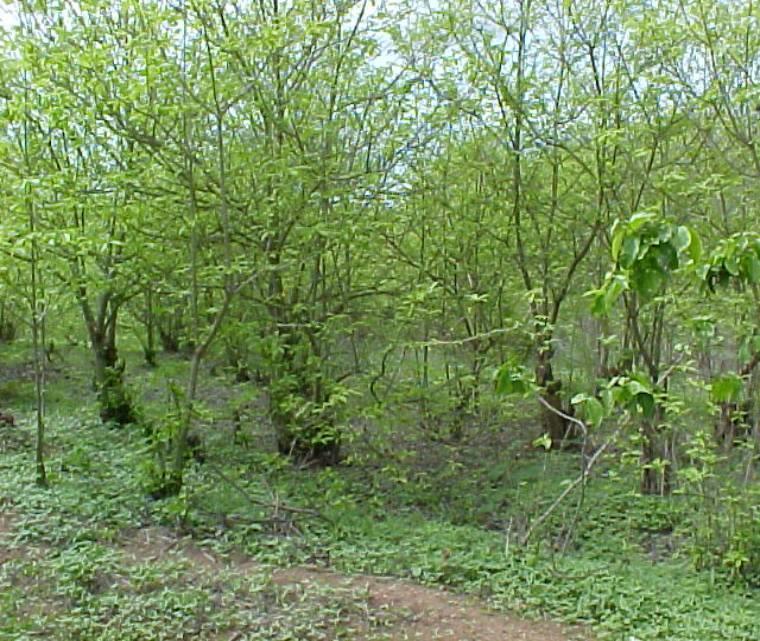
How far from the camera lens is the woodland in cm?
469

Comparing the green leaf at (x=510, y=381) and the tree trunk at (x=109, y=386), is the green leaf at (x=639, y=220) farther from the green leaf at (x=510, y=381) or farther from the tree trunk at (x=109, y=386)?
the tree trunk at (x=109, y=386)

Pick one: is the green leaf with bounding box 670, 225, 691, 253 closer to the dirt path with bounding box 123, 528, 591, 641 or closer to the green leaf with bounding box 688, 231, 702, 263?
the green leaf with bounding box 688, 231, 702, 263

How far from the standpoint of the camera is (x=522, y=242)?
22.2ft

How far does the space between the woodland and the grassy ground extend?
0.03 metres

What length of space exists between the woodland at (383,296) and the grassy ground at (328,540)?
0.10 ft

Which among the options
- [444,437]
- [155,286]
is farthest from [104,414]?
[444,437]

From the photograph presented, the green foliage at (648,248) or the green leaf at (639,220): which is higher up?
the green leaf at (639,220)

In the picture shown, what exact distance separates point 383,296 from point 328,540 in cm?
198

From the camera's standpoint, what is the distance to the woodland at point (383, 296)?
15.4 ft

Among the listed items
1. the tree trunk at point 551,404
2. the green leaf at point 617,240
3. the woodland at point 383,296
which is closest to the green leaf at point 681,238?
the green leaf at point 617,240

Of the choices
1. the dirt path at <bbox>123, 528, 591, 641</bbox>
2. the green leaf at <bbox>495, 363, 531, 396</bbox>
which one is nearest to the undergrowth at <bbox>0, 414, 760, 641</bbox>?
the dirt path at <bbox>123, 528, 591, 641</bbox>

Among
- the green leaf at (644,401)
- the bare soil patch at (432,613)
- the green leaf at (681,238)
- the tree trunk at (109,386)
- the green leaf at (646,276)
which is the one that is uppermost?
the green leaf at (681,238)

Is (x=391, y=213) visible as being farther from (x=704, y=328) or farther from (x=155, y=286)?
(x=704, y=328)

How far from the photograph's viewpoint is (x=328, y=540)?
5117mm
